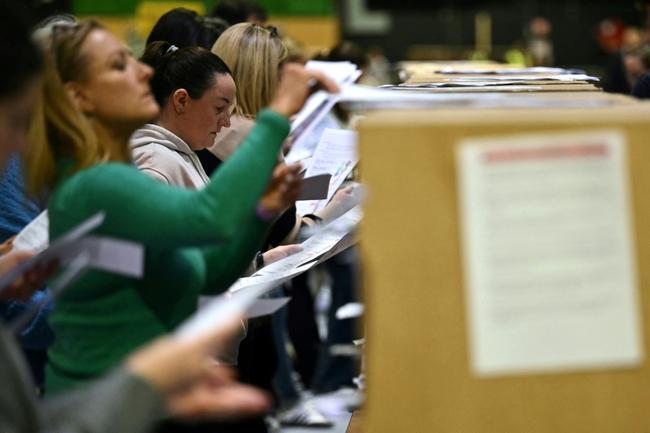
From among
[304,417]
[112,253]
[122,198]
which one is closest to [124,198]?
[122,198]

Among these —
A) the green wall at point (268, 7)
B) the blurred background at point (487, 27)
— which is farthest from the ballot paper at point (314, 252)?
the blurred background at point (487, 27)

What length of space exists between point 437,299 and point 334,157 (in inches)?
69.6

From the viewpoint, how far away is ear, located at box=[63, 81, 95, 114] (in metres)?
2.00

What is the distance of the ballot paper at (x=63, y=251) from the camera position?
5.32 feet

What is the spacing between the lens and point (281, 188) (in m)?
1.98

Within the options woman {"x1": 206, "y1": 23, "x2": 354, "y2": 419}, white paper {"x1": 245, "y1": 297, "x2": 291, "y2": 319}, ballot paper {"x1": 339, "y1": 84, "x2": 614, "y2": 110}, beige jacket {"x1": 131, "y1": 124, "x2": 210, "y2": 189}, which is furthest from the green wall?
ballot paper {"x1": 339, "y1": 84, "x2": 614, "y2": 110}

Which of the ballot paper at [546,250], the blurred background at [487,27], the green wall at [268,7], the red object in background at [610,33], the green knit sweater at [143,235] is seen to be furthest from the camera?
the blurred background at [487,27]

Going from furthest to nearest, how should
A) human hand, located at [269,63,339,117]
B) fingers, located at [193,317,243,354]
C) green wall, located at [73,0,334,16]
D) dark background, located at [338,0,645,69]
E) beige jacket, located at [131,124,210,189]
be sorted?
dark background, located at [338,0,645,69] → green wall, located at [73,0,334,16] → beige jacket, located at [131,124,210,189] → human hand, located at [269,63,339,117] → fingers, located at [193,317,243,354]

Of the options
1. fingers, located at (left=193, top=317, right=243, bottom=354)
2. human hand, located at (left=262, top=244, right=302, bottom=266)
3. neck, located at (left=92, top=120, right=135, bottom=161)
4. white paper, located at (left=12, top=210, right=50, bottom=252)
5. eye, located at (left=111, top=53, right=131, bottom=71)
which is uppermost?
eye, located at (left=111, top=53, right=131, bottom=71)

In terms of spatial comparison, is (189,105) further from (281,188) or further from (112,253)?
(112,253)

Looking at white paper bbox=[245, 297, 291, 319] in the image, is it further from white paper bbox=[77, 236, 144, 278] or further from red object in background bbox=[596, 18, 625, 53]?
red object in background bbox=[596, 18, 625, 53]

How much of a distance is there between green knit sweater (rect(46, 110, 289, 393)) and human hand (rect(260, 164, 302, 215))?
138mm

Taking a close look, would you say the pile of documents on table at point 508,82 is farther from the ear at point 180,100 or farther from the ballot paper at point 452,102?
the ballot paper at point 452,102

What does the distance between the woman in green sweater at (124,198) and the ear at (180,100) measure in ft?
3.21
